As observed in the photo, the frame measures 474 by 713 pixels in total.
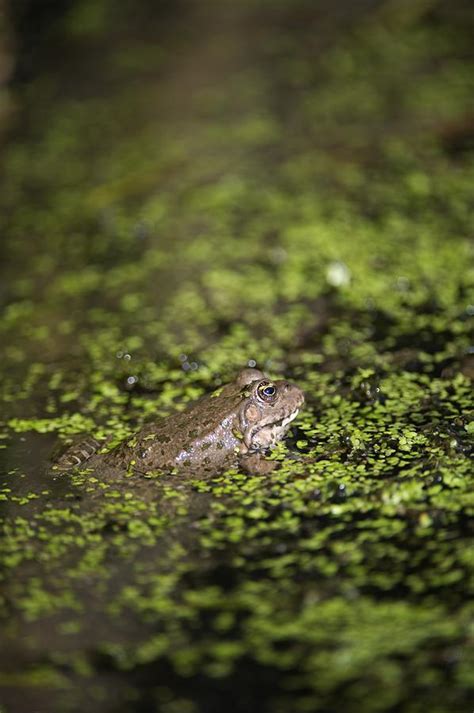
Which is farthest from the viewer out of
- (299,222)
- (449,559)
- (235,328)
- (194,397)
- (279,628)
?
(299,222)

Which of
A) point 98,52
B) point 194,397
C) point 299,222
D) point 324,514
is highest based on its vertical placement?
point 324,514

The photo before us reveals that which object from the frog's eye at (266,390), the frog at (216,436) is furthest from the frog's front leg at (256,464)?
the frog's eye at (266,390)

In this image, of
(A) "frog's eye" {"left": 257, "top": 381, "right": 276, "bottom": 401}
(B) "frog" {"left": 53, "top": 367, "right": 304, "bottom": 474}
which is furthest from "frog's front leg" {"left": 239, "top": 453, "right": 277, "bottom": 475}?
(A) "frog's eye" {"left": 257, "top": 381, "right": 276, "bottom": 401}

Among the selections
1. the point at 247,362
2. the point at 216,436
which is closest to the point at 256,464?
the point at 216,436

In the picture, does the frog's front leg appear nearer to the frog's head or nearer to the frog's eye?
the frog's head

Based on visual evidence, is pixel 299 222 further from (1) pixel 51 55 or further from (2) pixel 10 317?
(1) pixel 51 55

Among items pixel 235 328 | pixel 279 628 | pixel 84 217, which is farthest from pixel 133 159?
pixel 279 628

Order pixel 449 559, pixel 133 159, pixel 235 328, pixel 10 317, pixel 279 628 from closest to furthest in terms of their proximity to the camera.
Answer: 1. pixel 279 628
2. pixel 449 559
3. pixel 235 328
4. pixel 10 317
5. pixel 133 159
